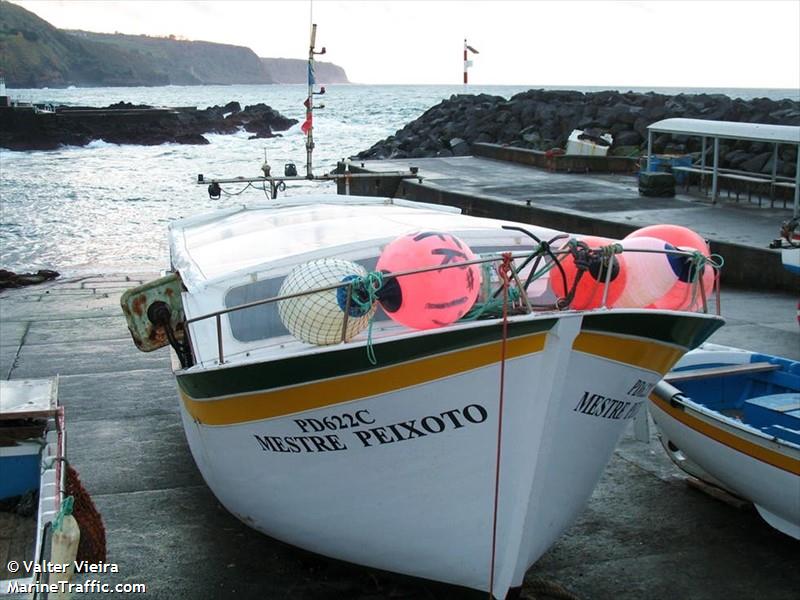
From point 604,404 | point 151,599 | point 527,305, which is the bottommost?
point 151,599

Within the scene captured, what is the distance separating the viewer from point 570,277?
513 cm

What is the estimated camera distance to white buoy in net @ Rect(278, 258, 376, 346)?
4.75 m

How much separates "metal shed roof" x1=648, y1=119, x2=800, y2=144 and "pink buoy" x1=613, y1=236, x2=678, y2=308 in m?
11.9

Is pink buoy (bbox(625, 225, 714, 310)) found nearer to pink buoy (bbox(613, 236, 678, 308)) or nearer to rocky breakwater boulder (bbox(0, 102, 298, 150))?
pink buoy (bbox(613, 236, 678, 308))

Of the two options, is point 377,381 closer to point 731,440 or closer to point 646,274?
point 646,274

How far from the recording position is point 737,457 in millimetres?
5895

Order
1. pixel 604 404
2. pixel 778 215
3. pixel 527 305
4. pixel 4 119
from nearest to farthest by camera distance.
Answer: pixel 527 305 < pixel 604 404 < pixel 778 215 < pixel 4 119

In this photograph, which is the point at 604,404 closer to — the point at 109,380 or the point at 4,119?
the point at 109,380

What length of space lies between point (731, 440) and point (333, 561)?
2.44 metres

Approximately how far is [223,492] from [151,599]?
2.41ft

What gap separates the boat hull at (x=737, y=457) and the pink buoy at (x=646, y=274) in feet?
3.70

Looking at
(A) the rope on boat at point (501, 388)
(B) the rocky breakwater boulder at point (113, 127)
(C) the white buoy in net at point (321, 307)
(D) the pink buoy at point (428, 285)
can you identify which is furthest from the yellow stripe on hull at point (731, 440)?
(B) the rocky breakwater boulder at point (113, 127)

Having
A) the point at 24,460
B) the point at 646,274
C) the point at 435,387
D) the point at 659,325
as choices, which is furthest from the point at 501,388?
the point at 24,460

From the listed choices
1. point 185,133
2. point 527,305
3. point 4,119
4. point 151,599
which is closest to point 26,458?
point 151,599
